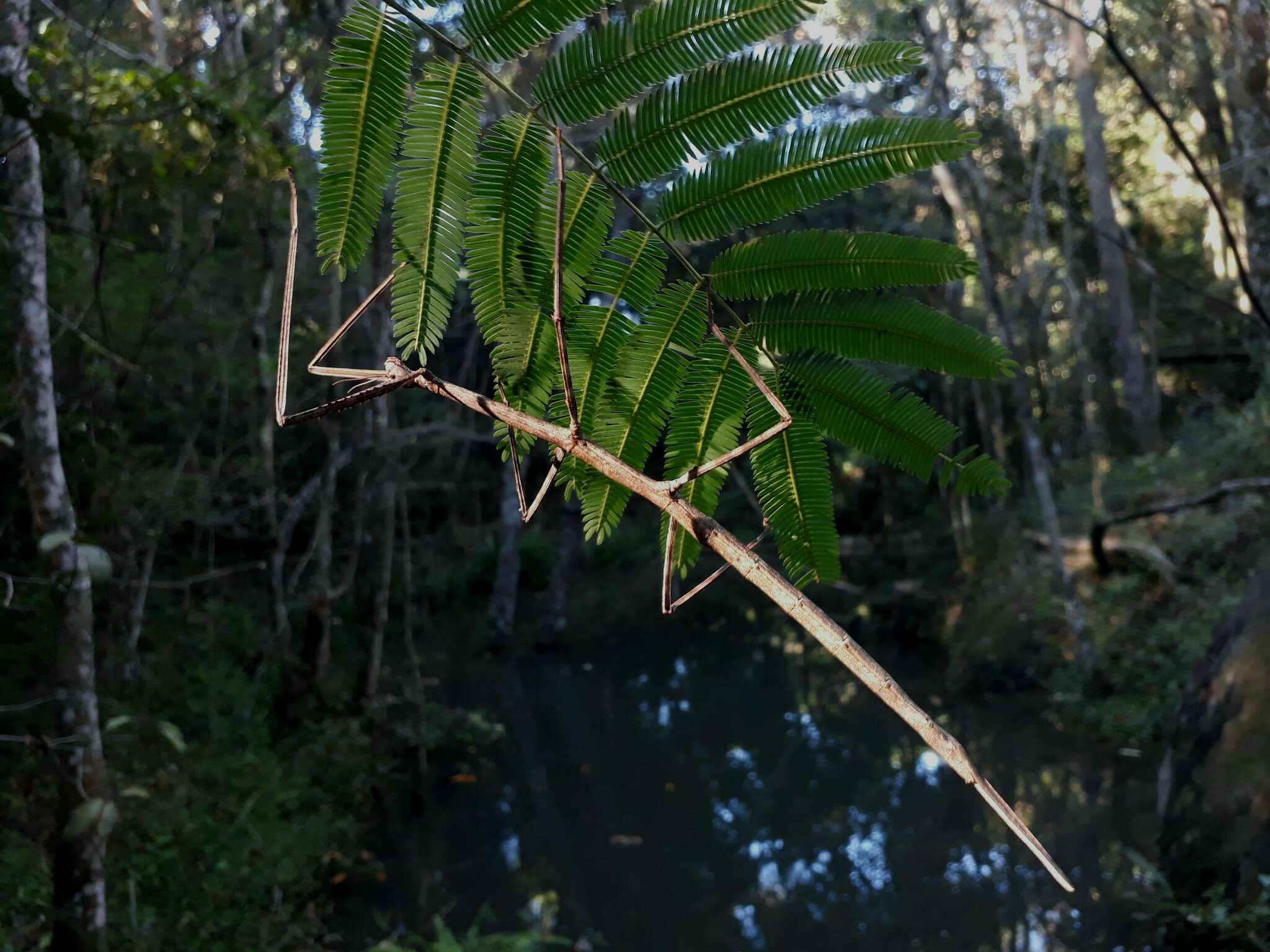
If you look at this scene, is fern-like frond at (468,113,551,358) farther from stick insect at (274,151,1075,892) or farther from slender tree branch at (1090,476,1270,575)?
slender tree branch at (1090,476,1270,575)

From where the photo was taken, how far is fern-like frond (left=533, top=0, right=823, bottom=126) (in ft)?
3.80

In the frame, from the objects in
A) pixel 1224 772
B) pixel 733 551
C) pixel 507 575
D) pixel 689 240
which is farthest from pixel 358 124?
pixel 507 575

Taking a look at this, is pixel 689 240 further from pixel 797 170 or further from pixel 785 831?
pixel 785 831

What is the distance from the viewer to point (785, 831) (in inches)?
321

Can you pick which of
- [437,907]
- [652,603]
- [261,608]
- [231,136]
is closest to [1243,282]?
[231,136]

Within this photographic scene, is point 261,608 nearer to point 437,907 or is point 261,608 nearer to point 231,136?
point 437,907

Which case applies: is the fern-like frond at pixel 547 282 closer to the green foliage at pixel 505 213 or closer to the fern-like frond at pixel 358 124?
the green foliage at pixel 505 213

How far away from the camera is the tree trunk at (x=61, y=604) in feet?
11.9

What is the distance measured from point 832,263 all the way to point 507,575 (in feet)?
50.1

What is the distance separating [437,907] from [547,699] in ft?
21.4

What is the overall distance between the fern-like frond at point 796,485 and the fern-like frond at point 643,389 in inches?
5.6

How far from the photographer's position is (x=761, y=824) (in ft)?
27.3

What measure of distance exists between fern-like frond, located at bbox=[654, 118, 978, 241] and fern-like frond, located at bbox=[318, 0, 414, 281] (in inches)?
15.6

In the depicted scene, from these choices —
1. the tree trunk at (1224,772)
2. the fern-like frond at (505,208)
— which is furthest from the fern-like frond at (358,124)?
the tree trunk at (1224,772)
